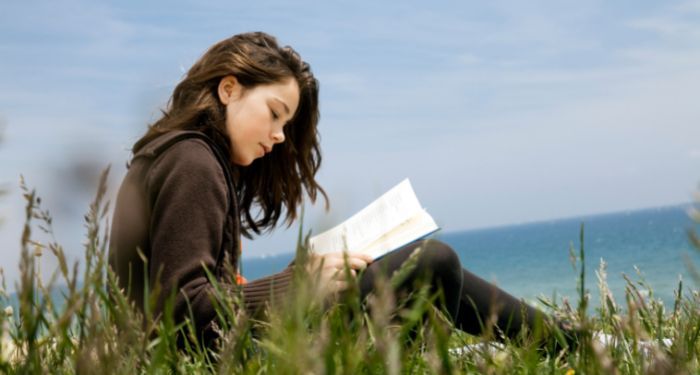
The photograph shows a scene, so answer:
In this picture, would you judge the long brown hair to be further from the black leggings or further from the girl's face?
the black leggings

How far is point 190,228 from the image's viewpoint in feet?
6.97

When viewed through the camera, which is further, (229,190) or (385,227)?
(229,190)

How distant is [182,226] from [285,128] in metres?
1.39

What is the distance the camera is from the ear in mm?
2832

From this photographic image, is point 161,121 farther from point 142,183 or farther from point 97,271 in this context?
point 97,271

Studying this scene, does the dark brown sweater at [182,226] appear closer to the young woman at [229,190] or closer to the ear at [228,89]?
the young woman at [229,190]

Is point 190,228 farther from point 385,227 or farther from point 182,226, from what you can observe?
point 385,227

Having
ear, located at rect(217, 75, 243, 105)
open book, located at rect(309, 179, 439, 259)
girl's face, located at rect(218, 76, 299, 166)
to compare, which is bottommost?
open book, located at rect(309, 179, 439, 259)

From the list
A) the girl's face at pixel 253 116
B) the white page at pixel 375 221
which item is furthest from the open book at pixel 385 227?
the girl's face at pixel 253 116

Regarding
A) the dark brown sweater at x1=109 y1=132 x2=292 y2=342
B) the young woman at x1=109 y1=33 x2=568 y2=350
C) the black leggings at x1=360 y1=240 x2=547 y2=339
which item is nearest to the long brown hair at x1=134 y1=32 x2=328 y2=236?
the young woman at x1=109 y1=33 x2=568 y2=350

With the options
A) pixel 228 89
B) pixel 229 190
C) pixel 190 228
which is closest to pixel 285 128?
pixel 228 89

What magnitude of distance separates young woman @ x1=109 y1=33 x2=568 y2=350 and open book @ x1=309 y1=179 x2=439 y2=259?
8cm

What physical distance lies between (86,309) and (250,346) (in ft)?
1.12

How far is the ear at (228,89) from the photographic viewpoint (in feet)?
9.29
